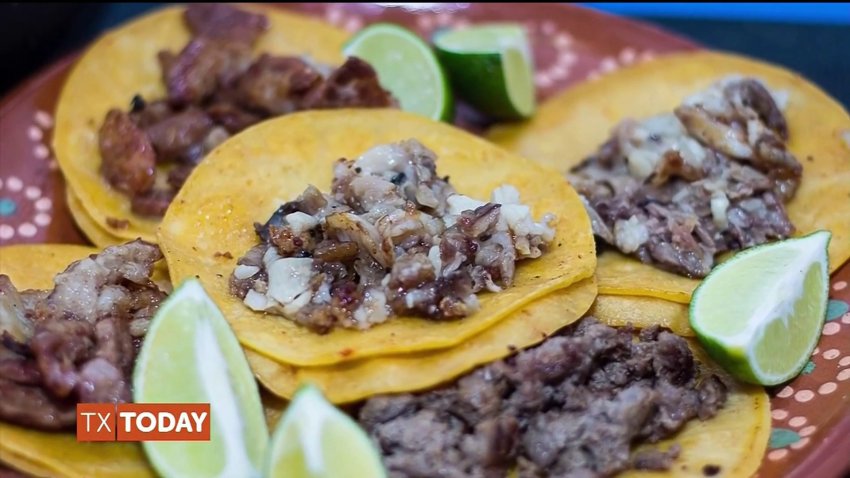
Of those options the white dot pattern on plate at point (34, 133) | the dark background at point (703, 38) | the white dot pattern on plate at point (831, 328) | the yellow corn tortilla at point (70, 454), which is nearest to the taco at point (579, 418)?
the white dot pattern on plate at point (831, 328)

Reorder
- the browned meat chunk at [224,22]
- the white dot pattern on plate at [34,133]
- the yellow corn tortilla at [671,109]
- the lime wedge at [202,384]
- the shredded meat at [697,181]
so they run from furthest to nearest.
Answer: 1. the browned meat chunk at [224,22]
2. the white dot pattern on plate at [34,133]
3. the yellow corn tortilla at [671,109]
4. the shredded meat at [697,181]
5. the lime wedge at [202,384]

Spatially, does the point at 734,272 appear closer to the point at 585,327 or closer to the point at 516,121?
the point at 585,327

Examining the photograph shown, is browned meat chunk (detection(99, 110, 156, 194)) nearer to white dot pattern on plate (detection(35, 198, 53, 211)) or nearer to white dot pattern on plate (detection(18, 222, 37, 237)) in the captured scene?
white dot pattern on plate (detection(35, 198, 53, 211))

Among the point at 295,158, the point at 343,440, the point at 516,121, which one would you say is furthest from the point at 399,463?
the point at 516,121

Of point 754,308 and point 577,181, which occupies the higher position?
point 577,181

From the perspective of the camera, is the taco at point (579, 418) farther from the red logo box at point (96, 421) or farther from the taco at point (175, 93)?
the taco at point (175, 93)

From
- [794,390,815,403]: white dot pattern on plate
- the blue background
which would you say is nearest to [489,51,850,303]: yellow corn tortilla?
[794,390,815,403]: white dot pattern on plate
